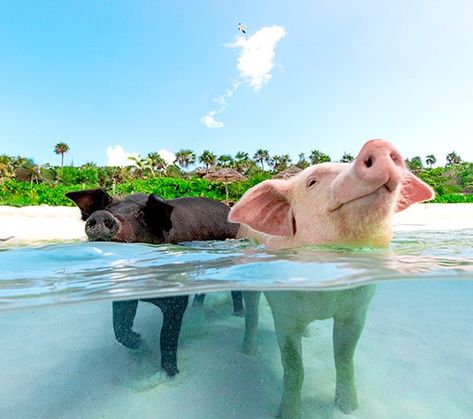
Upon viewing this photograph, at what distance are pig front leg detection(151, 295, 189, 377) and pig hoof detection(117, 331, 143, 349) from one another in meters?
0.13

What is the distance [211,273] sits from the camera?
3.17 meters

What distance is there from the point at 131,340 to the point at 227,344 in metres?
0.52

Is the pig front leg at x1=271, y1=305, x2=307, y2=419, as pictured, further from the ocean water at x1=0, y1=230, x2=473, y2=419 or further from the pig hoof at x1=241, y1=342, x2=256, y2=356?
the pig hoof at x1=241, y1=342, x2=256, y2=356

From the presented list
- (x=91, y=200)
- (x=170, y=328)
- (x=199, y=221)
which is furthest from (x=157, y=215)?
(x=170, y=328)

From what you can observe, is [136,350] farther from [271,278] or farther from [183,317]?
[271,278]

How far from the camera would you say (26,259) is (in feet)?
13.5

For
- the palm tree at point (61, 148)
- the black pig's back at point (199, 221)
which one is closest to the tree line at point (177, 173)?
the palm tree at point (61, 148)

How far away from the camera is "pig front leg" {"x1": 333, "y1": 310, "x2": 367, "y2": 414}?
234 centimetres

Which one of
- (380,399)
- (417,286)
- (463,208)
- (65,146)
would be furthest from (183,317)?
(65,146)

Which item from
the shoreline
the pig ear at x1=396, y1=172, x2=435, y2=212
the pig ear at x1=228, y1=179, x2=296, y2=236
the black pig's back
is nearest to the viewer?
the pig ear at x1=396, y1=172, x2=435, y2=212

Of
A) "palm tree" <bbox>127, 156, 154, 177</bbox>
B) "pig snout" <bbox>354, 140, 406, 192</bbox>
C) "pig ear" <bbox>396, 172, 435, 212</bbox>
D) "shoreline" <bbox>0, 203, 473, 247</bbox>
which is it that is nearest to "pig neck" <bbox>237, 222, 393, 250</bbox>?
"pig ear" <bbox>396, 172, 435, 212</bbox>

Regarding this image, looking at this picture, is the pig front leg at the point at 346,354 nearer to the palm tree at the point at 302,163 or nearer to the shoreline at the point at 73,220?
the shoreline at the point at 73,220

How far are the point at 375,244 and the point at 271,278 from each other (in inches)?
27.7

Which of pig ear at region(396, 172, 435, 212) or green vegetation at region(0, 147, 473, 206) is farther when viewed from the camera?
green vegetation at region(0, 147, 473, 206)
